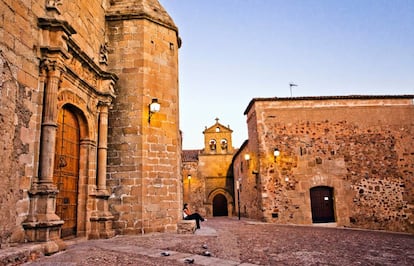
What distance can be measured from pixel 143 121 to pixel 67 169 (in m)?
2.38

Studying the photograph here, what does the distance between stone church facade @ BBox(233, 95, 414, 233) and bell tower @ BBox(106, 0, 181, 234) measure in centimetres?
648

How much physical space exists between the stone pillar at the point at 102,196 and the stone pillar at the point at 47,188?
187 centimetres

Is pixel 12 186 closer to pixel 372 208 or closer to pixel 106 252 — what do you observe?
pixel 106 252

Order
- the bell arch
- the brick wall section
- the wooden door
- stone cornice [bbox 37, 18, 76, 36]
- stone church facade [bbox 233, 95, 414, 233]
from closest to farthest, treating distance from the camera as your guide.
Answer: the brick wall section → stone cornice [bbox 37, 18, 76, 36] → the wooden door → stone church facade [bbox 233, 95, 414, 233] → the bell arch

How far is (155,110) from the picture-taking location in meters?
8.07

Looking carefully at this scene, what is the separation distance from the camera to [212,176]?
2853 centimetres

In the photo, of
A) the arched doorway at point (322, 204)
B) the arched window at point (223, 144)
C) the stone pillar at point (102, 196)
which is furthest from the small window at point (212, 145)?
the stone pillar at point (102, 196)

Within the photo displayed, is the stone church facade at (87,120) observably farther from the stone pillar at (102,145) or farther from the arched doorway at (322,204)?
the arched doorway at (322,204)

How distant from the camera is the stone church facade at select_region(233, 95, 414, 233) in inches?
530

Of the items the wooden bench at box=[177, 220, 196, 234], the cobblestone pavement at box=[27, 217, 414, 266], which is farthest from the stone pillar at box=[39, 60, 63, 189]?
the wooden bench at box=[177, 220, 196, 234]

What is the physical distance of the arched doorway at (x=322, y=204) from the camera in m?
13.6

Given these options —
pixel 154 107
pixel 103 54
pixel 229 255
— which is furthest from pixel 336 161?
pixel 103 54

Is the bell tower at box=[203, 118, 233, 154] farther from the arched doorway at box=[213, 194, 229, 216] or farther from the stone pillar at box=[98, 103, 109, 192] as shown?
the stone pillar at box=[98, 103, 109, 192]

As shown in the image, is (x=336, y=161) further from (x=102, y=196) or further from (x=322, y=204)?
(x=102, y=196)
